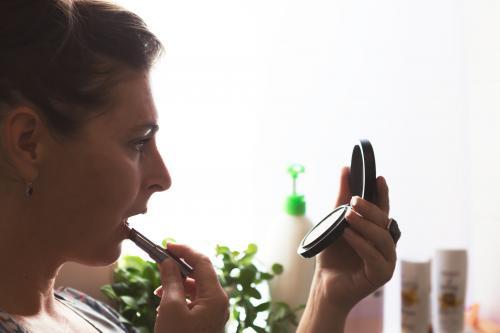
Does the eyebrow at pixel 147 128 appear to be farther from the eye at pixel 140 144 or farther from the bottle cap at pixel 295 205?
the bottle cap at pixel 295 205

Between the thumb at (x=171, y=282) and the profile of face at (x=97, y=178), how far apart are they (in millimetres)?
70

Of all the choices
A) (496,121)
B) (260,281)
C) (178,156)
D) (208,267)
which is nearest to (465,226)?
(496,121)

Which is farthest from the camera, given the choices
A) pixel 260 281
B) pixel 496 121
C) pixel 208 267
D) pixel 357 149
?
pixel 496 121

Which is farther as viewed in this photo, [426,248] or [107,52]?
[426,248]

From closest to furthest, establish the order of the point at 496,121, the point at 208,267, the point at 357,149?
the point at 208,267, the point at 357,149, the point at 496,121

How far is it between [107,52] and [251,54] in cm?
53

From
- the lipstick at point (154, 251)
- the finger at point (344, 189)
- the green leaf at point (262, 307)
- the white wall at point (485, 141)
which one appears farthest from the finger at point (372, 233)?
the white wall at point (485, 141)

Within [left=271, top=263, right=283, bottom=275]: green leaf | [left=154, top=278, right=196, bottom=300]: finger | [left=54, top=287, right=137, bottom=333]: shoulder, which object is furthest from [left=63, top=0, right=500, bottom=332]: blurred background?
[left=154, top=278, right=196, bottom=300]: finger

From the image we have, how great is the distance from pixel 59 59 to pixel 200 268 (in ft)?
0.98

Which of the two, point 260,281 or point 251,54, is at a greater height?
point 251,54

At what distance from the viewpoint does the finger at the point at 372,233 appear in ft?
2.67

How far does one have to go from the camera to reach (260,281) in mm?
1110

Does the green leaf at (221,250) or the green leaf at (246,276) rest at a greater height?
the green leaf at (221,250)

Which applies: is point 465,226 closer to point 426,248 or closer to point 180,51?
point 426,248
